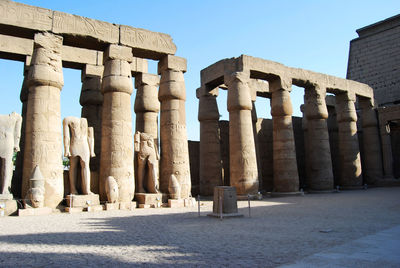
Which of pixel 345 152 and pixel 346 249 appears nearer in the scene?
pixel 346 249

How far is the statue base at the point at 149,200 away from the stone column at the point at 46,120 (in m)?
2.86

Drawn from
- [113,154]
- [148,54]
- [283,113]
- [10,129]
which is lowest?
[113,154]

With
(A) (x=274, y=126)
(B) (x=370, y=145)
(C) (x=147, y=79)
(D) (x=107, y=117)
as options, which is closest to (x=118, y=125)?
(D) (x=107, y=117)

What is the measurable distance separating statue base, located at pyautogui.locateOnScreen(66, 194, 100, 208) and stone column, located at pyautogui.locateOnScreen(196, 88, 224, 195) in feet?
22.9

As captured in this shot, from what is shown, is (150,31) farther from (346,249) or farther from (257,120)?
(346,249)

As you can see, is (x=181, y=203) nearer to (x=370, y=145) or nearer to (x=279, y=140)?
(x=279, y=140)

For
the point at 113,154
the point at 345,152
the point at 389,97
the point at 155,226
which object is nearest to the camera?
the point at 155,226

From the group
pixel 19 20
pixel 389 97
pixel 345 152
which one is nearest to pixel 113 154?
pixel 19 20

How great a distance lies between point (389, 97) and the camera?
87.5ft

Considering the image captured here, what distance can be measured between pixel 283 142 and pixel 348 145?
587cm

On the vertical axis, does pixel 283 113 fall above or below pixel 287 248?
above

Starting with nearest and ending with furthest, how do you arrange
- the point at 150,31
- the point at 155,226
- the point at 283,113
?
the point at 155,226
the point at 150,31
the point at 283,113

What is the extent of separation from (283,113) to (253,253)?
43.4 ft

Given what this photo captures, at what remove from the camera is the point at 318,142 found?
Answer: 1888 cm
